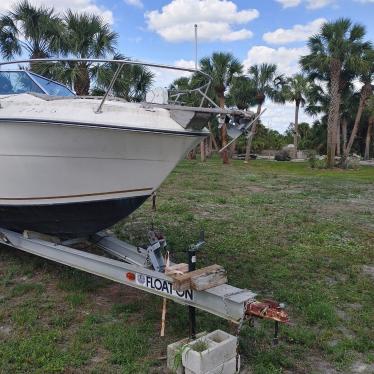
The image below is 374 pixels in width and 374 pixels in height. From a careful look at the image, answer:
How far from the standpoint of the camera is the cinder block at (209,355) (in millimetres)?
3133

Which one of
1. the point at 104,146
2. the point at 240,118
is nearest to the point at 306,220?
the point at 240,118

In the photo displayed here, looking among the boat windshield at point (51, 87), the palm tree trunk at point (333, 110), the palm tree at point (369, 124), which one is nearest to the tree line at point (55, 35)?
the boat windshield at point (51, 87)

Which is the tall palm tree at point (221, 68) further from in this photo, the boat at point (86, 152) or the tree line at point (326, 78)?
the boat at point (86, 152)

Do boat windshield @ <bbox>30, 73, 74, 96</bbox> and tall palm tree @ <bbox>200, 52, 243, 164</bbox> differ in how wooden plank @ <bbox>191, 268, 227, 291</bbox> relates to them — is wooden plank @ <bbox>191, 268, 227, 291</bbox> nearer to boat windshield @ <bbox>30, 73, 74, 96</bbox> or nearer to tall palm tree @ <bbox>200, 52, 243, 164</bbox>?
boat windshield @ <bbox>30, 73, 74, 96</bbox>

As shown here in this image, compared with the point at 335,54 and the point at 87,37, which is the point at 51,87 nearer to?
the point at 87,37

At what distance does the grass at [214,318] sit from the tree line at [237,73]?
179cm

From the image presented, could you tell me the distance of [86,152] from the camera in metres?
4.54

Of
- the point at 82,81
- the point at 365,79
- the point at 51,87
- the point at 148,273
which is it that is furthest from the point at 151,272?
the point at 365,79

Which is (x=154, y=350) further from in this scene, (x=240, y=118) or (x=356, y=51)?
(x=356, y=51)

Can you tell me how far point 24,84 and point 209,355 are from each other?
411 cm

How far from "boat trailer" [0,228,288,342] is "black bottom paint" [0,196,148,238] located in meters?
0.14

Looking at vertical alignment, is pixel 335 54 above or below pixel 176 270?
above

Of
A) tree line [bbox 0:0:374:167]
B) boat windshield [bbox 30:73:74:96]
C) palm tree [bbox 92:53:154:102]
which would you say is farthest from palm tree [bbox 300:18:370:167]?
boat windshield [bbox 30:73:74:96]

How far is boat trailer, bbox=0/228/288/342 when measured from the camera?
3426mm
